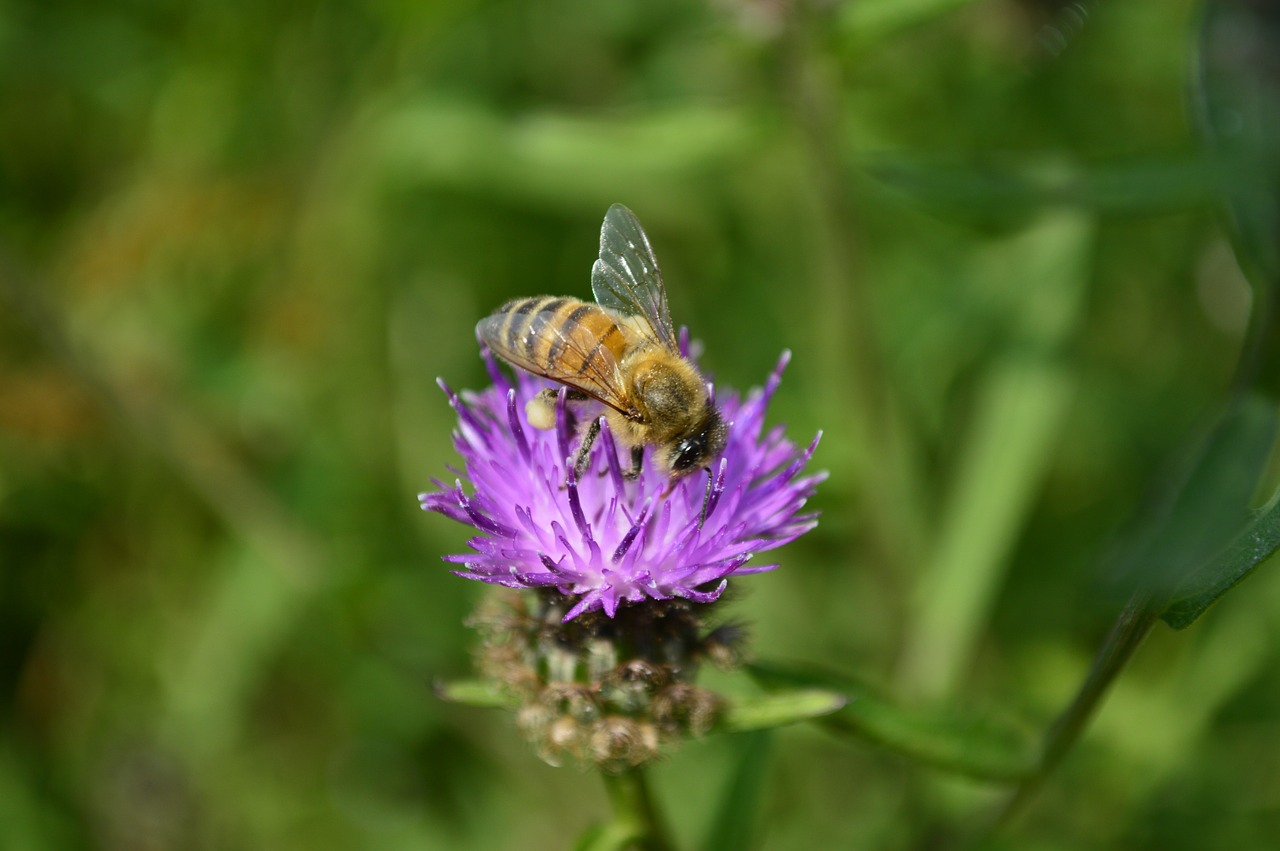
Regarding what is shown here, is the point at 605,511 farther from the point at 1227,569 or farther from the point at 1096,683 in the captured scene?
the point at 1227,569

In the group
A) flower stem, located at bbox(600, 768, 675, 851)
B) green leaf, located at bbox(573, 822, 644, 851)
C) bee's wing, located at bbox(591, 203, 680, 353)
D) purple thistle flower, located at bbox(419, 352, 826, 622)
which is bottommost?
green leaf, located at bbox(573, 822, 644, 851)

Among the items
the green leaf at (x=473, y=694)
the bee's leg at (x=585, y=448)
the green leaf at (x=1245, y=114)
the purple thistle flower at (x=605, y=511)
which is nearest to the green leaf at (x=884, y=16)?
the green leaf at (x=1245, y=114)

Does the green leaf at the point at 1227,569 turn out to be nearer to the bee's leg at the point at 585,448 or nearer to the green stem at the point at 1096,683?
the green stem at the point at 1096,683

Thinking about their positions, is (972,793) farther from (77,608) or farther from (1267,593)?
(77,608)

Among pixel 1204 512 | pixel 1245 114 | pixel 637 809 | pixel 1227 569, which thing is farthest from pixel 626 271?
pixel 1245 114

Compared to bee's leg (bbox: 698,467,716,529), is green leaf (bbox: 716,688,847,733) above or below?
below

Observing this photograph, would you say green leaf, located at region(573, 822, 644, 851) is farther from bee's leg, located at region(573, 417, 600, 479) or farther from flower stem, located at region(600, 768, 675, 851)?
bee's leg, located at region(573, 417, 600, 479)

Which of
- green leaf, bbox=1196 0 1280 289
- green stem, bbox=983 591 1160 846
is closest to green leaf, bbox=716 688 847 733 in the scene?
green stem, bbox=983 591 1160 846

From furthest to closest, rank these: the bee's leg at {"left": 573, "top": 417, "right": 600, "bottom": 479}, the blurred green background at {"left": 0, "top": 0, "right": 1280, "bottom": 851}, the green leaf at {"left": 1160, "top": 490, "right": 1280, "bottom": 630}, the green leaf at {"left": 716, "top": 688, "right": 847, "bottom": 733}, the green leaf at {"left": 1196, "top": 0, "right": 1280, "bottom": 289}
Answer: the blurred green background at {"left": 0, "top": 0, "right": 1280, "bottom": 851}, the green leaf at {"left": 1196, "top": 0, "right": 1280, "bottom": 289}, the bee's leg at {"left": 573, "top": 417, "right": 600, "bottom": 479}, the green leaf at {"left": 716, "top": 688, "right": 847, "bottom": 733}, the green leaf at {"left": 1160, "top": 490, "right": 1280, "bottom": 630}

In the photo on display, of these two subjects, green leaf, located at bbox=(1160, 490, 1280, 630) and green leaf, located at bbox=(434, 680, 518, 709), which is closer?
green leaf, located at bbox=(1160, 490, 1280, 630)

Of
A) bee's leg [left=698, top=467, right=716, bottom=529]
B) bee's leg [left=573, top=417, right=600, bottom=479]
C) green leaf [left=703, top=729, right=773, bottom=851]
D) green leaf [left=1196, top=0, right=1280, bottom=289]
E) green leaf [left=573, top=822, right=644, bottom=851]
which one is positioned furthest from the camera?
green leaf [left=1196, top=0, right=1280, bottom=289]
